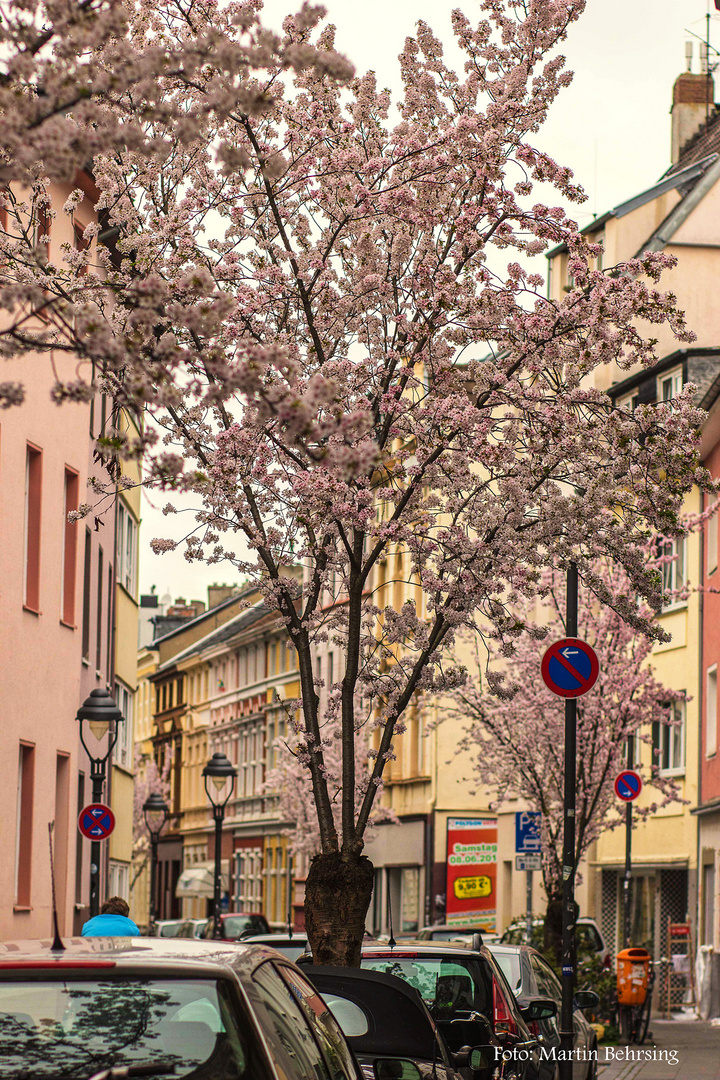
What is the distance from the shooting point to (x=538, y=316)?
1260 centimetres

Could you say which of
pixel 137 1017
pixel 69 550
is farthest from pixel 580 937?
pixel 137 1017

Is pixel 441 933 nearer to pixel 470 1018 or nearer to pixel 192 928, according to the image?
pixel 192 928

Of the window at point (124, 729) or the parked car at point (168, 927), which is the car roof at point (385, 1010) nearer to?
the window at point (124, 729)

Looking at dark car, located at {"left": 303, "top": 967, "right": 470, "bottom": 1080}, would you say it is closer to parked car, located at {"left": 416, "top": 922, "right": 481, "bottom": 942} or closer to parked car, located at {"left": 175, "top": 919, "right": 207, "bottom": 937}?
parked car, located at {"left": 416, "top": 922, "right": 481, "bottom": 942}

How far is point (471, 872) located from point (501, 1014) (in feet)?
118

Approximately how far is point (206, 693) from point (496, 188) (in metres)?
84.5

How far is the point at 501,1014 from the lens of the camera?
11836 mm

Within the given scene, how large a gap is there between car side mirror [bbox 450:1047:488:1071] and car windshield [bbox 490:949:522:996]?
451 centimetres

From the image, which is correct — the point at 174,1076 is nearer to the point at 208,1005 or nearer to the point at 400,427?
the point at 208,1005

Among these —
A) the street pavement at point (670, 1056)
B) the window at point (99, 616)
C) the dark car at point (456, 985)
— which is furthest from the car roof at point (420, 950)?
the window at point (99, 616)

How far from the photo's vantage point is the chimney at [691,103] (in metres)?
49.2

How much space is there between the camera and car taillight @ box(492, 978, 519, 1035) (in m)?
11.7

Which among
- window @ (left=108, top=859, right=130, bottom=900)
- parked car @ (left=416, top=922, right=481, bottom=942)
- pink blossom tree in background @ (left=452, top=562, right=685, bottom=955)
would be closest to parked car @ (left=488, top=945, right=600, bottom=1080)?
parked car @ (left=416, top=922, right=481, bottom=942)

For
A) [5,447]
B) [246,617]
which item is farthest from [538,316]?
[246,617]
